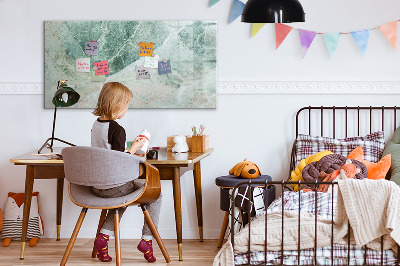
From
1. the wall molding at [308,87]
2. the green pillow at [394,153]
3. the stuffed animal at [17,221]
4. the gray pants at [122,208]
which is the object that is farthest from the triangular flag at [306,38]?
the stuffed animal at [17,221]

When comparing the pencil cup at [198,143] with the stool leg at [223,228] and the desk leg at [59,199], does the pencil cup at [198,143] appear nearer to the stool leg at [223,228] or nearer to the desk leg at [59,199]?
the stool leg at [223,228]

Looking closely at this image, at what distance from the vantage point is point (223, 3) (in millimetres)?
4402

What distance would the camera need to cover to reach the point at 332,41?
434 cm

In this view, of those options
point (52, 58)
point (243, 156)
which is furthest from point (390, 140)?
point (52, 58)

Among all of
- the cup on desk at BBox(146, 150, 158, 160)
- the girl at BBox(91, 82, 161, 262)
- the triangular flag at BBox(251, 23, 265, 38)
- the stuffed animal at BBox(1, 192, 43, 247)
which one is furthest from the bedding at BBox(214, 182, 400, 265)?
the stuffed animal at BBox(1, 192, 43, 247)

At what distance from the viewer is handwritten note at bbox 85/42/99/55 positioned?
4.43 m

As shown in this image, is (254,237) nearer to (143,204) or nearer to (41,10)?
(143,204)

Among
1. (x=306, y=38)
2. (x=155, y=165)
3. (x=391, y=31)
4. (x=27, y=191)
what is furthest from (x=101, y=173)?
(x=391, y=31)

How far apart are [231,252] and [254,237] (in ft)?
0.46

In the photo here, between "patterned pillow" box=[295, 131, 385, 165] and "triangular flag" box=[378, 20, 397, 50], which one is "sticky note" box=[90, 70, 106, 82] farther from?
"triangular flag" box=[378, 20, 397, 50]

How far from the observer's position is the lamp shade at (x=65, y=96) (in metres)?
4.08

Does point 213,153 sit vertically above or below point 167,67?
below

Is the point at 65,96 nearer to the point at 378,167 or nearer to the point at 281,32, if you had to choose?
the point at 281,32

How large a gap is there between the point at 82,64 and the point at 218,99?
101 centimetres
